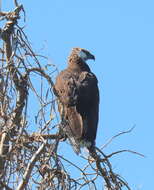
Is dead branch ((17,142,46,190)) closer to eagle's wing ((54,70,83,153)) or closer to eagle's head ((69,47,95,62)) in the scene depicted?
eagle's wing ((54,70,83,153))

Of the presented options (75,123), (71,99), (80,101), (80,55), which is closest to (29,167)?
(75,123)

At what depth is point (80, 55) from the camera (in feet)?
27.5

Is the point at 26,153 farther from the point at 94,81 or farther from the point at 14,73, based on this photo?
the point at 94,81

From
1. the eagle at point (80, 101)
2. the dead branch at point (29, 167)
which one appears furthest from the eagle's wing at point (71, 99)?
the dead branch at point (29, 167)

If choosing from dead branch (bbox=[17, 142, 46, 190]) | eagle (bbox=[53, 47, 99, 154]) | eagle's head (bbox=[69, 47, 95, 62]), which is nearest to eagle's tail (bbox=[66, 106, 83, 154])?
eagle (bbox=[53, 47, 99, 154])

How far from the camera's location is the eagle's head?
8.26 metres

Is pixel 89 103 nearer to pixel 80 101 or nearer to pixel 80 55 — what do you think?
pixel 80 101

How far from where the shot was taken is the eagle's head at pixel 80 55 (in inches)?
325

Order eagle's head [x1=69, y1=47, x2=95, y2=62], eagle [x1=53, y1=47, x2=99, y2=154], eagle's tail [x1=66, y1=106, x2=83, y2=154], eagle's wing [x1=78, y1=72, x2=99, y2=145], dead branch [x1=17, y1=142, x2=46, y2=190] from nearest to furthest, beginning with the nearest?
1. dead branch [x1=17, y1=142, x2=46, y2=190]
2. eagle's tail [x1=66, y1=106, x2=83, y2=154]
3. eagle [x1=53, y1=47, x2=99, y2=154]
4. eagle's wing [x1=78, y1=72, x2=99, y2=145]
5. eagle's head [x1=69, y1=47, x2=95, y2=62]

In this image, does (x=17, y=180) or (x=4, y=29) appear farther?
(x=4, y=29)

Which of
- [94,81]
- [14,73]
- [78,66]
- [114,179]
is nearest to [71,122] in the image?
[94,81]

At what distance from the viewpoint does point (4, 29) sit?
13.7 feet

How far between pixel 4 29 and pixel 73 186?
1.21m

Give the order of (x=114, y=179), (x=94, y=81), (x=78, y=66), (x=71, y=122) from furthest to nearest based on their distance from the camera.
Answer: (x=78, y=66), (x=94, y=81), (x=71, y=122), (x=114, y=179)
